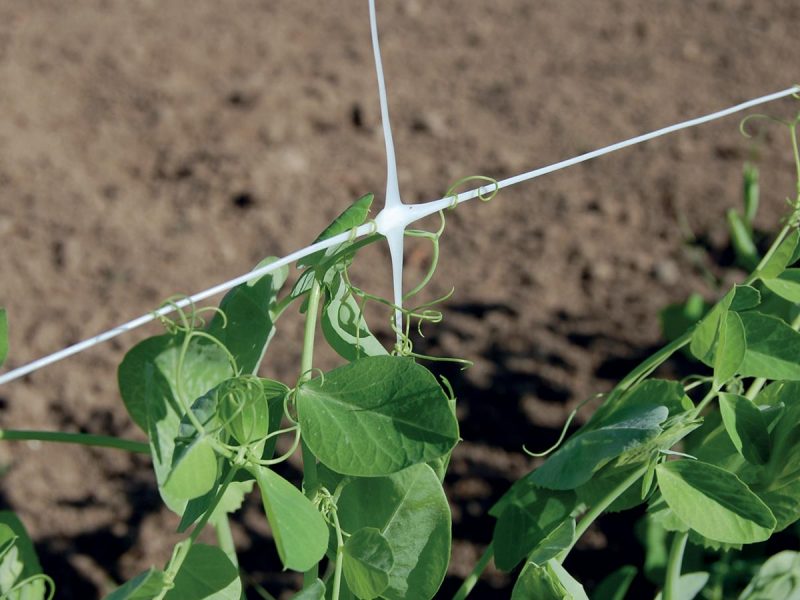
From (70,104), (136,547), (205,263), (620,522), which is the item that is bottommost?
(620,522)

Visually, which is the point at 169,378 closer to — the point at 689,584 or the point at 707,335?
the point at 707,335

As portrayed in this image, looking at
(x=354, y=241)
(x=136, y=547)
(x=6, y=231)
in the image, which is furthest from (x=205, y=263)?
(x=354, y=241)

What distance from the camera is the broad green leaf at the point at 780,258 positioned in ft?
1.99

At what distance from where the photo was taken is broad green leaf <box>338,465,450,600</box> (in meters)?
0.55

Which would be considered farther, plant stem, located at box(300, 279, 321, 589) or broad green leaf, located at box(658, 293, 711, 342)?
broad green leaf, located at box(658, 293, 711, 342)

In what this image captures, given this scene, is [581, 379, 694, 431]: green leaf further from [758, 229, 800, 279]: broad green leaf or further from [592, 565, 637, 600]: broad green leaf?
[592, 565, 637, 600]: broad green leaf

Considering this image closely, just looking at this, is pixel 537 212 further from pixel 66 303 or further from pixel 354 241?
pixel 354 241

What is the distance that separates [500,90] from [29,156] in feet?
3.74

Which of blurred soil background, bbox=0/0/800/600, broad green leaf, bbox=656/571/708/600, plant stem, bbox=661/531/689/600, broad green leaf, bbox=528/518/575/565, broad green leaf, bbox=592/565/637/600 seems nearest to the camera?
broad green leaf, bbox=528/518/575/565

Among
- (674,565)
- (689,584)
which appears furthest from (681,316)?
(674,565)

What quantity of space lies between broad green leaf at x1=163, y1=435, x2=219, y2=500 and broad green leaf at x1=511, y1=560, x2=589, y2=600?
190mm

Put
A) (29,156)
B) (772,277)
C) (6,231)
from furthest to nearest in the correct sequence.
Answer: (29,156) < (6,231) < (772,277)

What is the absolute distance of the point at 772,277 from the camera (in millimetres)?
631

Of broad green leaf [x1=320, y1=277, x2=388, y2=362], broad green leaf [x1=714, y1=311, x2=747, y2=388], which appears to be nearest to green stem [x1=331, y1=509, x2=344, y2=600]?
broad green leaf [x1=320, y1=277, x2=388, y2=362]
